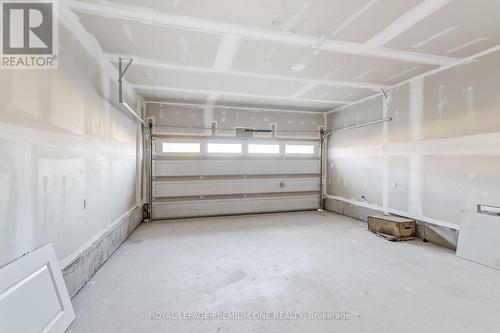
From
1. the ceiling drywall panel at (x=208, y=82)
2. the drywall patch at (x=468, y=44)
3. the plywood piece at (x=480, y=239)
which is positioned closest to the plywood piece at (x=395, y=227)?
the plywood piece at (x=480, y=239)

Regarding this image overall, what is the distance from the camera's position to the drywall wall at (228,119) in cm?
536

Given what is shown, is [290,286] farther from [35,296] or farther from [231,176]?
[231,176]

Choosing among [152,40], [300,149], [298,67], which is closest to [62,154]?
[152,40]

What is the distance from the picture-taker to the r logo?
1637 millimetres

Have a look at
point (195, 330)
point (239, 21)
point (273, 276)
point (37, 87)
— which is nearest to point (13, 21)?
point (37, 87)

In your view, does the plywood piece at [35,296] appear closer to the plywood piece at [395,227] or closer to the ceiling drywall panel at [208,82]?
the ceiling drywall panel at [208,82]

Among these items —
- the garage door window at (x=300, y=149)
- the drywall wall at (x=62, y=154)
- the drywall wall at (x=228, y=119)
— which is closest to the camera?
the drywall wall at (x=62, y=154)

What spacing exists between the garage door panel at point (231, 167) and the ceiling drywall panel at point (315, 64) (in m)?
2.61

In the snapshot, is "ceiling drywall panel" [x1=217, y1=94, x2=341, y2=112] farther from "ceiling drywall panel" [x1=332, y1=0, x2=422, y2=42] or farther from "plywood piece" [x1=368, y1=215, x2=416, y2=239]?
"plywood piece" [x1=368, y1=215, x2=416, y2=239]

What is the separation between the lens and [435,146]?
3.72 meters

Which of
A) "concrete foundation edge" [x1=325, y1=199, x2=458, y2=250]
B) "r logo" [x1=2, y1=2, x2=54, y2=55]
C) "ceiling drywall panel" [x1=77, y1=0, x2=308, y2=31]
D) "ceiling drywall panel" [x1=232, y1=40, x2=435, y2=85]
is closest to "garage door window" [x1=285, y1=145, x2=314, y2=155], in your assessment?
"concrete foundation edge" [x1=325, y1=199, x2=458, y2=250]

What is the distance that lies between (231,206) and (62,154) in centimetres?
397

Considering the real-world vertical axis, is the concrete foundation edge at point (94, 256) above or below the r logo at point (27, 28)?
below

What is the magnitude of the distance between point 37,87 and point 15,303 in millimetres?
1430
